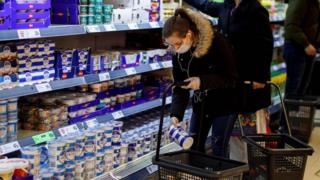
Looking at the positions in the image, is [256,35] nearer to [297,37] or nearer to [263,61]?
[263,61]

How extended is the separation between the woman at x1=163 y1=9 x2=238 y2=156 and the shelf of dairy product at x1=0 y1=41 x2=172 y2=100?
2.36 feet

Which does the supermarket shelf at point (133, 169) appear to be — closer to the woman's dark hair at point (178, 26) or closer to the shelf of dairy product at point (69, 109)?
the shelf of dairy product at point (69, 109)

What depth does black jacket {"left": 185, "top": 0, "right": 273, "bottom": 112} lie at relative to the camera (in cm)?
353

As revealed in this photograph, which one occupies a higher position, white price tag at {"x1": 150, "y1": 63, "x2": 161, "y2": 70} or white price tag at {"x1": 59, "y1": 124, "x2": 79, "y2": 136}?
white price tag at {"x1": 150, "y1": 63, "x2": 161, "y2": 70}

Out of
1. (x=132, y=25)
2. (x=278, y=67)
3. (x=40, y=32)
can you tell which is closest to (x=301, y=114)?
(x=278, y=67)

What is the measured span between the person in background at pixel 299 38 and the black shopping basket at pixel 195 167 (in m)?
2.99

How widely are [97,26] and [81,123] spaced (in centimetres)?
69

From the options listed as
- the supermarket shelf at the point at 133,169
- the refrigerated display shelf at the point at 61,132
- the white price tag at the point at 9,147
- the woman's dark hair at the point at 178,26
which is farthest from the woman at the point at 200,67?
the white price tag at the point at 9,147

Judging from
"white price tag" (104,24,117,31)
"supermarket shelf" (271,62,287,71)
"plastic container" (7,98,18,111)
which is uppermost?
"white price tag" (104,24,117,31)

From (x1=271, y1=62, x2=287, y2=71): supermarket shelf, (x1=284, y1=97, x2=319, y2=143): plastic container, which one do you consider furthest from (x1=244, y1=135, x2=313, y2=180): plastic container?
(x1=271, y1=62, x2=287, y2=71): supermarket shelf

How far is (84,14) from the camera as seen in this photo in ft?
11.1

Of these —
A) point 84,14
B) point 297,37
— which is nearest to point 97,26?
point 84,14

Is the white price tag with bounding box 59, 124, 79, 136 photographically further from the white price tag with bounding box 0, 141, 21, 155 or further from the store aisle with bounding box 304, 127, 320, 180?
the store aisle with bounding box 304, 127, 320, 180

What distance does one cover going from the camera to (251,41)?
139 inches
